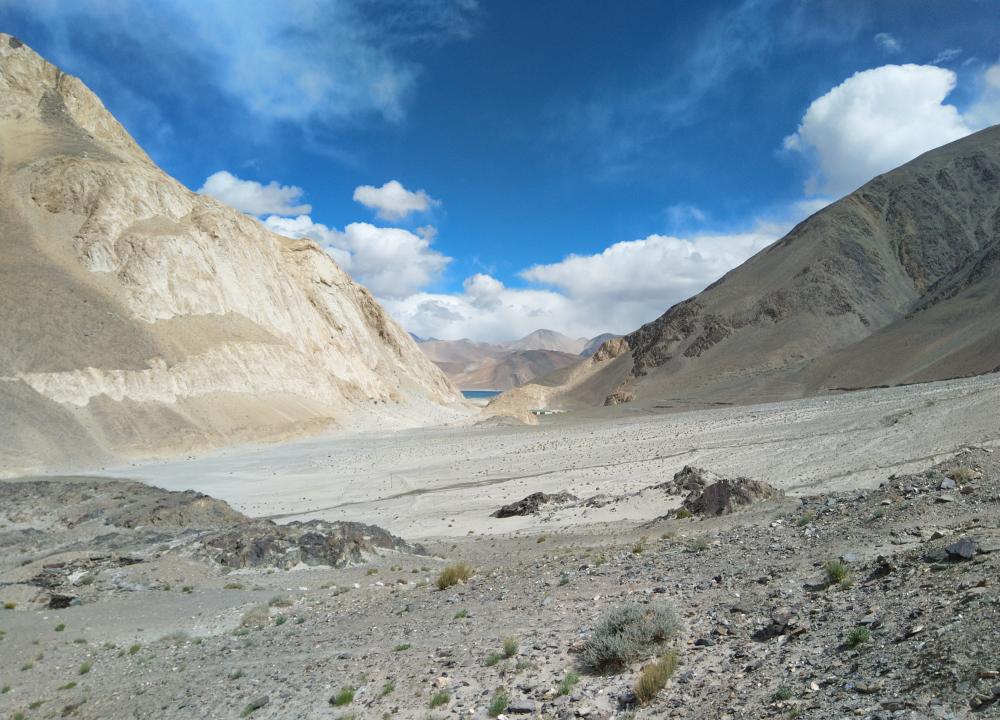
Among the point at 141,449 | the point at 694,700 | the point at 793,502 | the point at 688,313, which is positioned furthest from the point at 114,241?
the point at 688,313

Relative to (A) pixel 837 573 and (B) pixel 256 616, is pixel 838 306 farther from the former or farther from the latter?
(B) pixel 256 616

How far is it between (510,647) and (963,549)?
4.46 meters

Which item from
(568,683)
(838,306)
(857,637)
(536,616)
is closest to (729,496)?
(536,616)

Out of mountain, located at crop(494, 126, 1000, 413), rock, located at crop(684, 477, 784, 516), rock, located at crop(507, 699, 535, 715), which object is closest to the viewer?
rock, located at crop(507, 699, 535, 715)

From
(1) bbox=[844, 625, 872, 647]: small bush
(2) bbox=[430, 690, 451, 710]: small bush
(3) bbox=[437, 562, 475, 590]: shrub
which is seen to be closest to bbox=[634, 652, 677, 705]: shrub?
(1) bbox=[844, 625, 872, 647]: small bush

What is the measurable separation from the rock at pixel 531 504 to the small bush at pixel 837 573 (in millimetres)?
11353

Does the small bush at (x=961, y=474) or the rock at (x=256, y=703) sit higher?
the small bush at (x=961, y=474)

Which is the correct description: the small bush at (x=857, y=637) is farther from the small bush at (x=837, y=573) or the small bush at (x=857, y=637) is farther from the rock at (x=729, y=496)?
the rock at (x=729, y=496)

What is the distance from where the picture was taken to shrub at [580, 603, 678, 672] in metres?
5.99

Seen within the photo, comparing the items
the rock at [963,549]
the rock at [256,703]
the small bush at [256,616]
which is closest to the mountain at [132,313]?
the small bush at [256,616]

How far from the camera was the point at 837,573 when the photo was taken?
6727mm

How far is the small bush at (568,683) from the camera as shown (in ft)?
19.0

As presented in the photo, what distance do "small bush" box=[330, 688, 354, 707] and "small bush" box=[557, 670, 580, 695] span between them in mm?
2150

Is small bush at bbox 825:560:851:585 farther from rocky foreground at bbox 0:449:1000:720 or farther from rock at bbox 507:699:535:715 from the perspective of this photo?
rock at bbox 507:699:535:715
